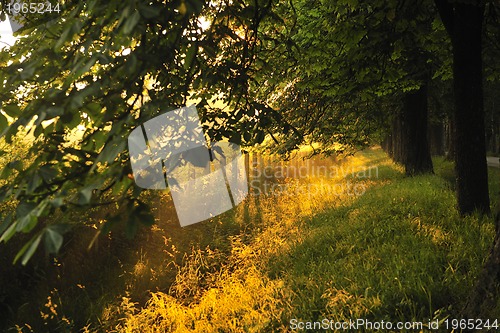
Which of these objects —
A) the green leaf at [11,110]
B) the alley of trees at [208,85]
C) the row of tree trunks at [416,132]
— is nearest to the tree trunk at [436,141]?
the alley of trees at [208,85]

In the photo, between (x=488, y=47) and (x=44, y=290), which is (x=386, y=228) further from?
(x=44, y=290)

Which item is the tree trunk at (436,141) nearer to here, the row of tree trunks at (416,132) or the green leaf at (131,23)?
the row of tree trunks at (416,132)

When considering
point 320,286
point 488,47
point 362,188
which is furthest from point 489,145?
point 320,286

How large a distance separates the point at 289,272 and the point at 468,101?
4.03 metres

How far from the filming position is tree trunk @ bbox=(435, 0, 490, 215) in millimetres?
5836

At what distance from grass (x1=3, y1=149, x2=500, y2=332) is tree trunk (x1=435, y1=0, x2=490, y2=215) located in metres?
0.50

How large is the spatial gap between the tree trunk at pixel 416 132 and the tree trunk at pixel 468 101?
5834 millimetres

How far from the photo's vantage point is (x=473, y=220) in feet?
18.5

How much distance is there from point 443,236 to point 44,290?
7064mm

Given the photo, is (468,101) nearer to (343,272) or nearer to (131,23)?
(343,272)

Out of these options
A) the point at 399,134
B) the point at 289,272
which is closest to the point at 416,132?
the point at 399,134

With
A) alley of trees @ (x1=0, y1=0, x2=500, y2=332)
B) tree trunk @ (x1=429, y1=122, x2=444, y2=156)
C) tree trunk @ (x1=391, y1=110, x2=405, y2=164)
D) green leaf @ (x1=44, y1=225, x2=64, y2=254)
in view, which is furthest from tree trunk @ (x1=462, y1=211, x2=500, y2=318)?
tree trunk @ (x1=429, y1=122, x2=444, y2=156)

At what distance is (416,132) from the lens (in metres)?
11.9

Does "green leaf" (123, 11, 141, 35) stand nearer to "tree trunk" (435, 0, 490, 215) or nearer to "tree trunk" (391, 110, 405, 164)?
"tree trunk" (435, 0, 490, 215)
